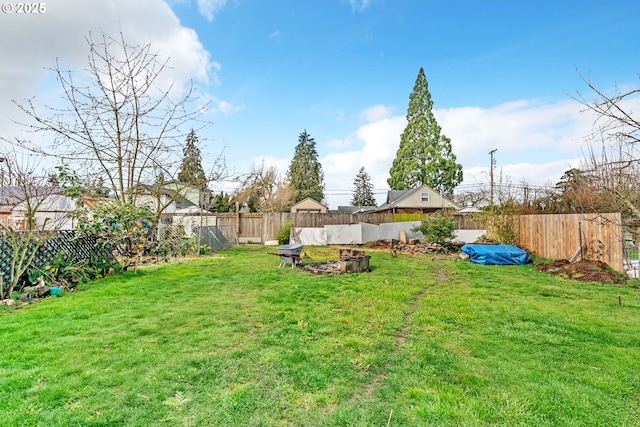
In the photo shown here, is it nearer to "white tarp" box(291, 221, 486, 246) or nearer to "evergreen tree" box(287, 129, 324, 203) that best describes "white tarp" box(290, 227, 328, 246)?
"white tarp" box(291, 221, 486, 246)

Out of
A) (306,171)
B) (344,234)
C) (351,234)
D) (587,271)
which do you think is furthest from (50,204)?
(306,171)

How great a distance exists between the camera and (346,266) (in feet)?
25.8

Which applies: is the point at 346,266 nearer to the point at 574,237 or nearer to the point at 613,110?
the point at 613,110

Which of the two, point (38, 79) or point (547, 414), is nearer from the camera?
point (547, 414)

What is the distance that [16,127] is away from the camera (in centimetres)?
643

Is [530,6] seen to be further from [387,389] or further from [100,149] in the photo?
[100,149]

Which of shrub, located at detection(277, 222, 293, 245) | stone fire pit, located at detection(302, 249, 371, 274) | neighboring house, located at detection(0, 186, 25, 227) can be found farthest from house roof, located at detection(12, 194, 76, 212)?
shrub, located at detection(277, 222, 293, 245)

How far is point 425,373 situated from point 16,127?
30.1ft

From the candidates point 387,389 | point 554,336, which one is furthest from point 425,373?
point 554,336

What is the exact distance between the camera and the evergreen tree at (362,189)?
4697 centimetres

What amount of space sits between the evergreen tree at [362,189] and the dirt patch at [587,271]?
38699 mm

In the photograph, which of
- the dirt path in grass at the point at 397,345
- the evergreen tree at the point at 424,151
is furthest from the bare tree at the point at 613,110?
the evergreen tree at the point at 424,151

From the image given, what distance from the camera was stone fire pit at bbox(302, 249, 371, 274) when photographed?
7852 millimetres

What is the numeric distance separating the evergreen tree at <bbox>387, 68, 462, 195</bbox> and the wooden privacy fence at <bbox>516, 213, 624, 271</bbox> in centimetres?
2060
